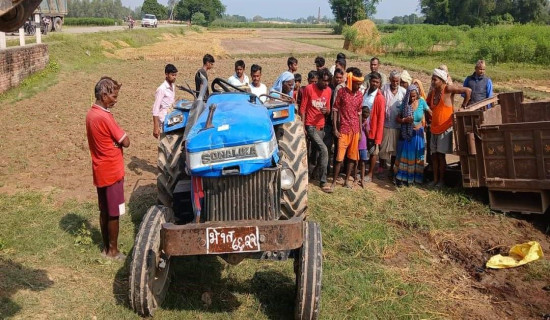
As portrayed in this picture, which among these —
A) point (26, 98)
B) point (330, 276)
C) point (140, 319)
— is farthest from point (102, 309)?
point (26, 98)

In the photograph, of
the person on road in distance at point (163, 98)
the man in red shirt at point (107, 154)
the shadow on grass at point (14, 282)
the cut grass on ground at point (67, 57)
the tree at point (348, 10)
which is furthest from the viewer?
the tree at point (348, 10)

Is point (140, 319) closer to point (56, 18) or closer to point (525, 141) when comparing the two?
point (525, 141)

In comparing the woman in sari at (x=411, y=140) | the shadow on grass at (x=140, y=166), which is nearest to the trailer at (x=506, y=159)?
the woman in sari at (x=411, y=140)

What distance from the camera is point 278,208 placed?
165 inches

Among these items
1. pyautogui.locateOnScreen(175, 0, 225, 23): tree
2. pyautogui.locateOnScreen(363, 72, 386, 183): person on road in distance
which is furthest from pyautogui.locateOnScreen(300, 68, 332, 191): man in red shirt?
pyautogui.locateOnScreen(175, 0, 225, 23): tree

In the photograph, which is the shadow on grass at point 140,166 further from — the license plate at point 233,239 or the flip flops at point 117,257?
the license plate at point 233,239

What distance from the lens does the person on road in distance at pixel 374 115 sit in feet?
24.5

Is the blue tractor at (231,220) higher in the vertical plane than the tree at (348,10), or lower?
lower

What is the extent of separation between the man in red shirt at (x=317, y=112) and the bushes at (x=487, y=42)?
2102cm

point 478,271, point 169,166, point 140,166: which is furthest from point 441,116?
point 140,166

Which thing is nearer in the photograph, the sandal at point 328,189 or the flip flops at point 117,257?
the flip flops at point 117,257

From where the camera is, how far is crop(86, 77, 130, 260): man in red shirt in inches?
188

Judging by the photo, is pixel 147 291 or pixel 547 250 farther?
pixel 547 250

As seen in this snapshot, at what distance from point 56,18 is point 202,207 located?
35086 mm
